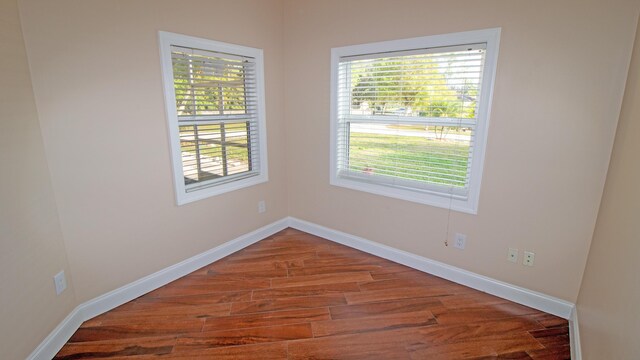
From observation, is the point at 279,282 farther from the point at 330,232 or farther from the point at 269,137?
the point at 269,137

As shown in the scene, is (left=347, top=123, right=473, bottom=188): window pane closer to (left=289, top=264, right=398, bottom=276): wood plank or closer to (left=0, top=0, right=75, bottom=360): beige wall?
Answer: (left=289, top=264, right=398, bottom=276): wood plank

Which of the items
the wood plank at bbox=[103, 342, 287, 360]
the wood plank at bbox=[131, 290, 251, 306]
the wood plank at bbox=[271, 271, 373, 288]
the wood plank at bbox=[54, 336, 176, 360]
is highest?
the wood plank at bbox=[271, 271, 373, 288]

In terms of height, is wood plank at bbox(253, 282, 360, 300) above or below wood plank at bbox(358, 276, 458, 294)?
below

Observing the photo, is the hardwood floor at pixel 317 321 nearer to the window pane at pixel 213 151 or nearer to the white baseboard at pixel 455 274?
the white baseboard at pixel 455 274

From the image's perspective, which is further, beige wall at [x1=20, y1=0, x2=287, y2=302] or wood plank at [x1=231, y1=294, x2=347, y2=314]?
wood plank at [x1=231, y1=294, x2=347, y2=314]

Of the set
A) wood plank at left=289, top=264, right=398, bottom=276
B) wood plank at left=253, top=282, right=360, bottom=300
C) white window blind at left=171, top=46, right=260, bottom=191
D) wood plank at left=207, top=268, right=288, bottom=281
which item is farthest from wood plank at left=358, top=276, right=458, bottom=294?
white window blind at left=171, top=46, right=260, bottom=191

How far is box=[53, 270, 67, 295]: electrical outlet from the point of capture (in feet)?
6.16

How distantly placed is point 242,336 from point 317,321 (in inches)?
19.8

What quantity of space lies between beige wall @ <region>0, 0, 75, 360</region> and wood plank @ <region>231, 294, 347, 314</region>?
3.66 ft

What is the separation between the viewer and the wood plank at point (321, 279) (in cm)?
259

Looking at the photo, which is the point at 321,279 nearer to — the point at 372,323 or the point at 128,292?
the point at 372,323

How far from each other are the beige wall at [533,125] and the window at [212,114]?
90cm

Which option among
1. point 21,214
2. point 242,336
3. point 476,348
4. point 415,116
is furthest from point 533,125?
point 21,214

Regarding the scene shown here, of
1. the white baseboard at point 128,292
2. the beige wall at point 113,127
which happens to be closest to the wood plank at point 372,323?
the white baseboard at point 128,292
